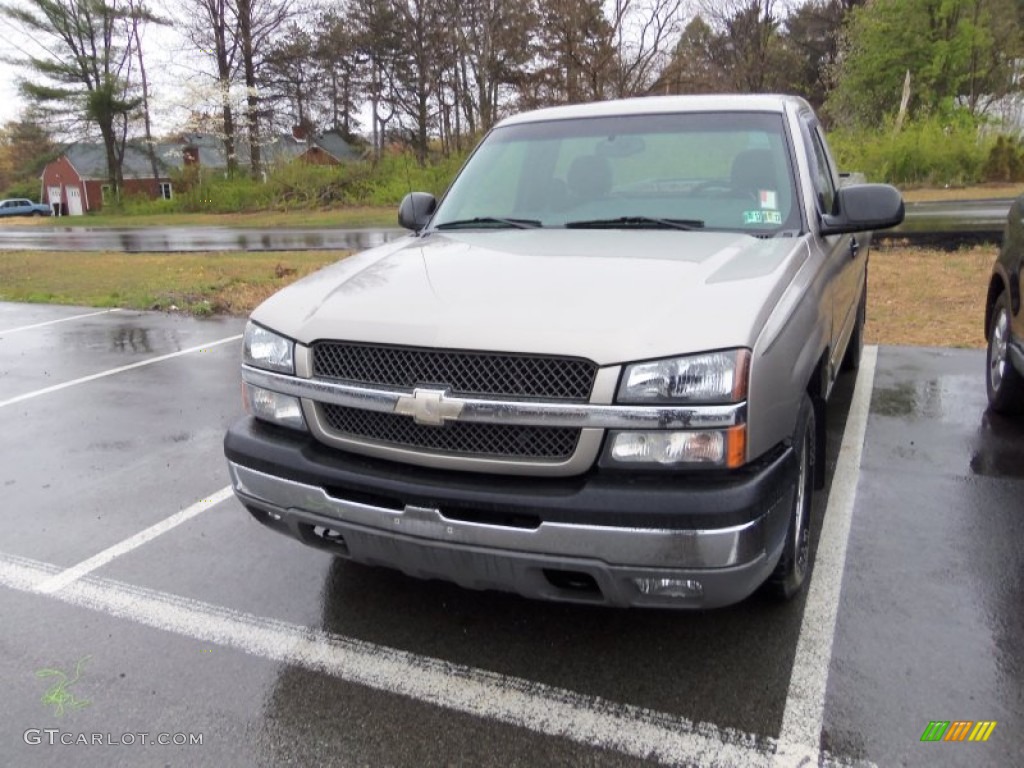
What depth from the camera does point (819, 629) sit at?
9.90 ft

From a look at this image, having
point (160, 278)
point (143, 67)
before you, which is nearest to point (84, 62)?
point (143, 67)

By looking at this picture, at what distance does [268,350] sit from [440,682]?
4.42 ft

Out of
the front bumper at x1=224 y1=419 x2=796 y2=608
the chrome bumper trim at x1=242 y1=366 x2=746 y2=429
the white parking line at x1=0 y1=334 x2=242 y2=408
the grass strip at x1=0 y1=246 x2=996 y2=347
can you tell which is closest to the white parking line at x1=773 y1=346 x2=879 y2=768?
the front bumper at x1=224 y1=419 x2=796 y2=608

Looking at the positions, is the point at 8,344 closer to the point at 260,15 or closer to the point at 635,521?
the point at 635,521

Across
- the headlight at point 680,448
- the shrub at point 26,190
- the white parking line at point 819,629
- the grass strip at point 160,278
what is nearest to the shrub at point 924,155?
the grass strip at point 160,278

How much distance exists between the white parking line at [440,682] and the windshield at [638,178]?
2015 millimetres

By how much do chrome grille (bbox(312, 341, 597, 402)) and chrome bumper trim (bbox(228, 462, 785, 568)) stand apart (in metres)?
0.41

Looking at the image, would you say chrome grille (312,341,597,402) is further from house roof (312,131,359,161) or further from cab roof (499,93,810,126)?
house roof (312,131,359,161)

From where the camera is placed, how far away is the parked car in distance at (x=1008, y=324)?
4469mm

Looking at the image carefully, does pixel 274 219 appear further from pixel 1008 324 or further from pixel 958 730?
pixel 958 730

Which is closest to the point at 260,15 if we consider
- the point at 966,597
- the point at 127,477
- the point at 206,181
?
the point at 206,181

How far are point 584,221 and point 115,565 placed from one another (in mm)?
2677

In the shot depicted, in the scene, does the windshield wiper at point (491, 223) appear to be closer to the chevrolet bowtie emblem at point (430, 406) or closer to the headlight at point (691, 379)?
the chevrolet bowtie emblem at point (430, 406)

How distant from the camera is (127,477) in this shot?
4.82 metres
